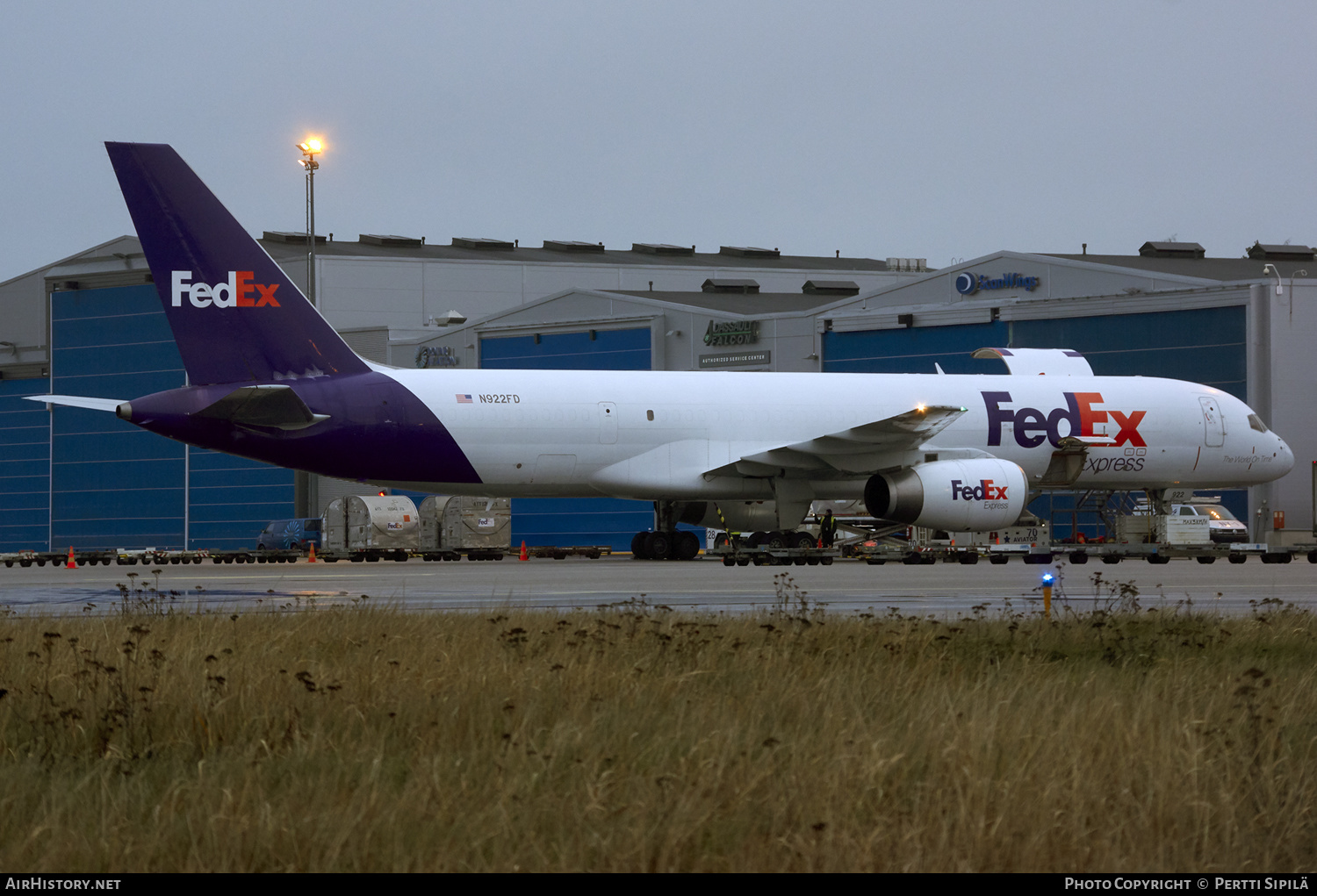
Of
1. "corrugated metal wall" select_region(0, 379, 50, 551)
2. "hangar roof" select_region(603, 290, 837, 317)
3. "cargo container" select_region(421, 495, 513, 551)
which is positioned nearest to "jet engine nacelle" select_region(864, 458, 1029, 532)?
"cargo container" select_region(421, 495, 513, 551)

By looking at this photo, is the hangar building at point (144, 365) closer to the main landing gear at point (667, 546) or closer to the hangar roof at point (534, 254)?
the hangar roof at point (534, 254)

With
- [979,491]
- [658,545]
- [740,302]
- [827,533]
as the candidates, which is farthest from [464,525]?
[740,302]

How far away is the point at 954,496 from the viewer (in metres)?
30.5

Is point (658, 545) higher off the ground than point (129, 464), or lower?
lower

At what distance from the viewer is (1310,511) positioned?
154 ft

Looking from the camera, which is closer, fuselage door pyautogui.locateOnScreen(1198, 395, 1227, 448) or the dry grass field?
the dry grass field

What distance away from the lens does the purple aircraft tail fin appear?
90.9 ft

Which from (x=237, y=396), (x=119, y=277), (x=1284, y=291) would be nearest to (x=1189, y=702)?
(x=237, y=396)

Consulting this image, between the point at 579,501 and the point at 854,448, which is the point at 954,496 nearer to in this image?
the point at 854,448

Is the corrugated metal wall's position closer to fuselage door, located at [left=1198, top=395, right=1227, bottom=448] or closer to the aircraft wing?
the aircraft wing

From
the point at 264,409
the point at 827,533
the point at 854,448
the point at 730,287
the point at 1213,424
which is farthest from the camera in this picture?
the point at 730,287

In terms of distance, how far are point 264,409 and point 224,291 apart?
240cm

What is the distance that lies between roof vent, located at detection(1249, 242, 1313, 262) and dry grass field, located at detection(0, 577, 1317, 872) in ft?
193

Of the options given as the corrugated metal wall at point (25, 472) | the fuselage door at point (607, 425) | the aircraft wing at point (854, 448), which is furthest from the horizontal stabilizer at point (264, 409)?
the corrugated metal wall at point (25, 472)
